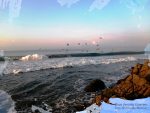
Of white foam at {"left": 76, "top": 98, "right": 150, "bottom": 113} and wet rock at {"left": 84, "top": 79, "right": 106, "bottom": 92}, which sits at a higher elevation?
white foam at {"left": 76, "top": 98, "right": 150, "bottom": 113}

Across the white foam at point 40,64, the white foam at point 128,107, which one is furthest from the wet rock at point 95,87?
the white foam at point 40,64

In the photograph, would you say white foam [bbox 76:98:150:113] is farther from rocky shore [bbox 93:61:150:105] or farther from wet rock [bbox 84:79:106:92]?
wet rock [bbox 84:79:106:92]

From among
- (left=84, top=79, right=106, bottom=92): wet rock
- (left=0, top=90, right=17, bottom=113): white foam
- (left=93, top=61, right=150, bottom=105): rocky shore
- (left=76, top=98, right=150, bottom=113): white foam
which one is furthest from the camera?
(left=84, top=79, right=106, bottom=92): wet rock

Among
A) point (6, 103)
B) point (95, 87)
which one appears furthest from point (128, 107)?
point (95, 87)

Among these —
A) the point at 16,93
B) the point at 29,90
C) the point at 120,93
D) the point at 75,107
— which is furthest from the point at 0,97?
the point at 120,93

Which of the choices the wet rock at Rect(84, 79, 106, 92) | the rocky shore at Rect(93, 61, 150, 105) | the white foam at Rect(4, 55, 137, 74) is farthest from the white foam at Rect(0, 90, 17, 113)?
the white foam at Rect(4, 55, 137, 74)

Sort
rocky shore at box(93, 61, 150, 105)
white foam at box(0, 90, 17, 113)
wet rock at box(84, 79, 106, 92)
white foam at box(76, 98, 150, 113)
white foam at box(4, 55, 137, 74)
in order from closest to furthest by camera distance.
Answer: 1. white foam at box(76, 98, 150, 113)
2. rocky shore at box(93, 61, 150, 105)
3. white foam at box(0, 90, 17, 113)
4. wet rock at box(84, 79, 106, 92)
5. white foam at box(4, 55, 137, 74)

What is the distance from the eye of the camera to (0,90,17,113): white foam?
16.7 metres

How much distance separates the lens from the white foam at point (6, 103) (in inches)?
656

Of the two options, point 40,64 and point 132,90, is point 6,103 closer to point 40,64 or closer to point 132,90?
point 132,90

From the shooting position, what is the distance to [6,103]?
1862 centimetres

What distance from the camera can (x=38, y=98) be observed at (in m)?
20.2

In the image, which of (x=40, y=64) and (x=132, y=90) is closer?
(x=132, y=90)

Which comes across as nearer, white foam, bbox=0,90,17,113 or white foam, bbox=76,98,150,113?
white foam, bbox=76,98,150,113
